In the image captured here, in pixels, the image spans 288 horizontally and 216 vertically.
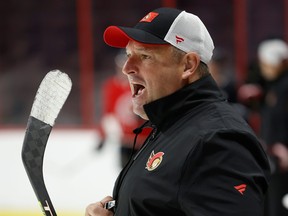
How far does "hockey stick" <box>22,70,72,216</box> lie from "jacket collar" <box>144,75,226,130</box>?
36 cm

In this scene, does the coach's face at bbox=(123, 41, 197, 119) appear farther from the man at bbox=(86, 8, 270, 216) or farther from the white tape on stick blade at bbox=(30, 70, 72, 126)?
the white tape on stick blade at bbox=(30, 70, 72, 126)

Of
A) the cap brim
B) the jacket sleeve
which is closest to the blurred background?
the cap brim

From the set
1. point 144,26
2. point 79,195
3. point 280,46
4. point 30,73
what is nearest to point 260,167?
point 144,26

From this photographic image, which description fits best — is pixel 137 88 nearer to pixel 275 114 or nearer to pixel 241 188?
pixel 241 188

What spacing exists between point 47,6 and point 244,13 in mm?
1883

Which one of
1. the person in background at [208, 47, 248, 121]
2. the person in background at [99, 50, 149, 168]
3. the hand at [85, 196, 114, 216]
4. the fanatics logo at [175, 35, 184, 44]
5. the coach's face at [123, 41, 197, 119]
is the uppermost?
the fanatics logo at [175, 35, 184, 44]

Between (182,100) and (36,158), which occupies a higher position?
(182,100)

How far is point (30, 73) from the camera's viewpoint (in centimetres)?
791

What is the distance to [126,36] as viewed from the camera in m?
2.32

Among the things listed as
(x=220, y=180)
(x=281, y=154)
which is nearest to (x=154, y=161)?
(x=220, y=180)

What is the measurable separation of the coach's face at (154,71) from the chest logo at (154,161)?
0.57ft

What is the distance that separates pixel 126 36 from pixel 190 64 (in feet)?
0.70

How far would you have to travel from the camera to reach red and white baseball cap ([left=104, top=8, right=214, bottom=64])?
221 cm

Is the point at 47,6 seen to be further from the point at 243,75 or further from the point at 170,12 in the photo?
the point at 170,12
